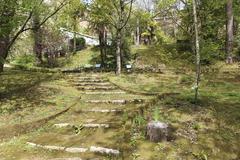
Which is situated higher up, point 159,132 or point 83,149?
point 159,132

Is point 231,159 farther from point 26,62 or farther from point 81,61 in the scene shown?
point 81,61

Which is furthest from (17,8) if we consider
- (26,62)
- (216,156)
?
(26,62)

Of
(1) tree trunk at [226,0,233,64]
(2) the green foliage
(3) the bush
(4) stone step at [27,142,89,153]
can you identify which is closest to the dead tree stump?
(4) stone step at [27,142,89,153]

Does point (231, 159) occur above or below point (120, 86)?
below

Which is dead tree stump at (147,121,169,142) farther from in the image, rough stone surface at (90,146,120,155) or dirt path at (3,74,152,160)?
rough stone surface at (90,146,120,155)

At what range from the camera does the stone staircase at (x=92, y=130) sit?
28.7 ft

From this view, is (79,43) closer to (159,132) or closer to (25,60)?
(25,60)

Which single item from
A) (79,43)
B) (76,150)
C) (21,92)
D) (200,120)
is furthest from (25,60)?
(76,150)

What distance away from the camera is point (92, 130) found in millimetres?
10555

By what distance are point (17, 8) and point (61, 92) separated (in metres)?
4.36

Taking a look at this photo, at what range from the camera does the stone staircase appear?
876 centimetres

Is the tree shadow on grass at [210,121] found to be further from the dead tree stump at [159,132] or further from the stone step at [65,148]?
the stone step at [65,148]

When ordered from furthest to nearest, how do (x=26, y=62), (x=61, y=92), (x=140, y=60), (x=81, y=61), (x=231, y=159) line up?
(x=81, y=61) < (x=26, y=62) < (x=140, y=60) < (x=61, y=92) < (x=231, y=159)

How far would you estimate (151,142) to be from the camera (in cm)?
905
